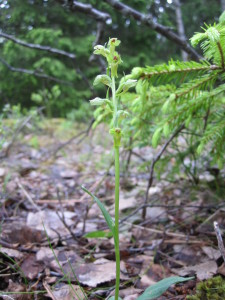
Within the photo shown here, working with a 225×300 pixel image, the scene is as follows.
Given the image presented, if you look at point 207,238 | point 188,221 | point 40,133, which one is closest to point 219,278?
point 207,238

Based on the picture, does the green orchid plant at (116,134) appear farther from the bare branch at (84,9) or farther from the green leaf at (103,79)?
the bare branch at (84,9)

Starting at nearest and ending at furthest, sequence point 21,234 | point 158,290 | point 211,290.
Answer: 1. point 158,290
2. point 211,290
3. point 21,234

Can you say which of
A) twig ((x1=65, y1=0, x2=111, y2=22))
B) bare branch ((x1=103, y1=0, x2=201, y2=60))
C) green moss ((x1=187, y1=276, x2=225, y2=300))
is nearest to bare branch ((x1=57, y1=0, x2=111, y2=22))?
twig ((x1=65, y1=0, x2=111, y2=22))

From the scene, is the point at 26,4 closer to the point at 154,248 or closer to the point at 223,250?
the point at 154,248

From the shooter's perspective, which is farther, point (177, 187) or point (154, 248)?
point (177, 187)

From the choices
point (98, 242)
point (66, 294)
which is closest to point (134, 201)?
point (98, 242)

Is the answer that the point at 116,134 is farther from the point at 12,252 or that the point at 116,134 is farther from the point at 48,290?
the point at 12,252
